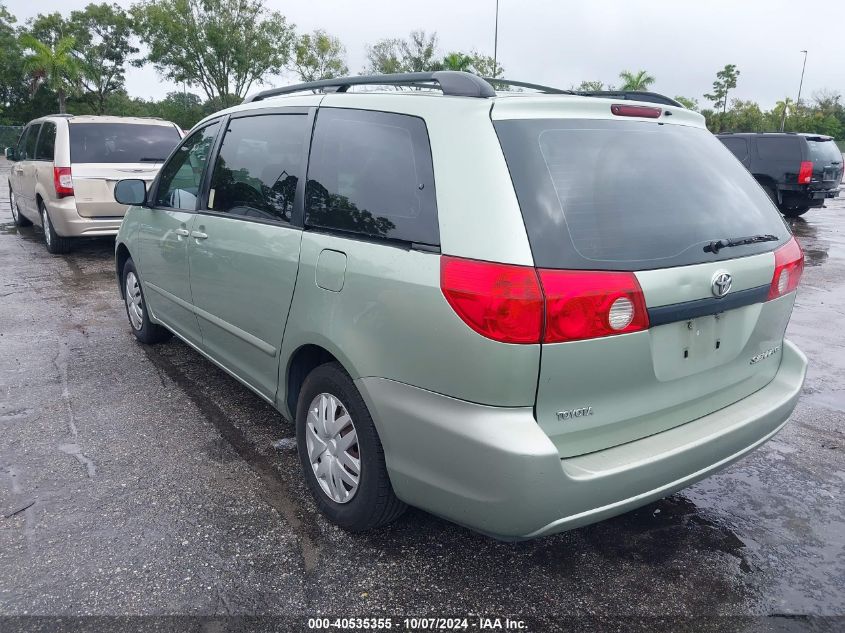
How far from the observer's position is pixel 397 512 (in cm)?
273

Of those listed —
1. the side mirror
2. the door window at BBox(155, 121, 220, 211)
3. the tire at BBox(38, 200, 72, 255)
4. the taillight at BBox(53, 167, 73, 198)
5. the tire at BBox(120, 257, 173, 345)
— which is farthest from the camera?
the tire at BBox(38, 200, 72, 255)

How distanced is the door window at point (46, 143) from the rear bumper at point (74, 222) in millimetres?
680

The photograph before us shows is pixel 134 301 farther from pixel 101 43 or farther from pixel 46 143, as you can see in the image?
pixel 101 43

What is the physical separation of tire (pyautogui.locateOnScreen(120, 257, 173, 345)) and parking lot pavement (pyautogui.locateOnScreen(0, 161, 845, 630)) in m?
0.93

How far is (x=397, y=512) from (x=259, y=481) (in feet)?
3.02

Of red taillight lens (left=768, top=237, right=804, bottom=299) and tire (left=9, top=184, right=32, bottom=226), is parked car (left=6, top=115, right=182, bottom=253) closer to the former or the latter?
tire (left=9, top=184, right=32, bottom=226)

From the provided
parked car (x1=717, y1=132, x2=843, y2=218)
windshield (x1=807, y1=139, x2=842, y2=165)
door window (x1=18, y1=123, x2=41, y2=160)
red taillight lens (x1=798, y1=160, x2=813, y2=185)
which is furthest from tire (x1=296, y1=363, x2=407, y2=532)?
windshield (x1=807, y1=139, x2=842, y2=165)

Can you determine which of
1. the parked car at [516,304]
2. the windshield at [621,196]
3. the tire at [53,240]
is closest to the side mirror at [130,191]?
the parked car at [516,304]

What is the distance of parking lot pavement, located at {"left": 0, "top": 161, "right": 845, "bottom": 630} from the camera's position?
2.49 meters

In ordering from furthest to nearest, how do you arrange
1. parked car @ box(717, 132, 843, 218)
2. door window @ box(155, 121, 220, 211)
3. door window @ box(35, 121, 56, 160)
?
1. parked car @ box(717, 132, 843, 218)
2. door window @ box(35, 121, 56, 160)
3. door window @ box(155, 121, 220, 211)

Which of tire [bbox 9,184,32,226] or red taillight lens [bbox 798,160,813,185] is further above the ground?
red taillight lens [bbox 798,160,813,185]

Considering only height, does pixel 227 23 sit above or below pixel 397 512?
above

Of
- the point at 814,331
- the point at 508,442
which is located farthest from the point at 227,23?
the point at 508,442

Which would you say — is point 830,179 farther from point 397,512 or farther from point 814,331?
point 397,512
